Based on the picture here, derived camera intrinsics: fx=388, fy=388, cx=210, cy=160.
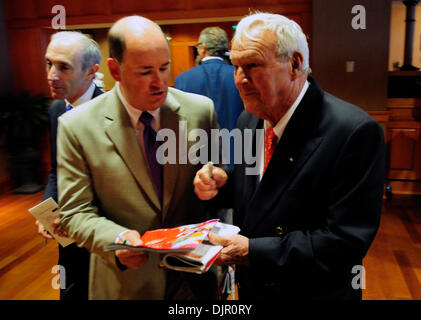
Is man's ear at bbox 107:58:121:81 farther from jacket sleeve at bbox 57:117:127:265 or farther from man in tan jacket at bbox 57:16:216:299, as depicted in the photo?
jacket sleeve at bbox 57:117:127:265

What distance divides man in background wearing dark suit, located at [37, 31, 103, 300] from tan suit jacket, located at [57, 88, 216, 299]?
60 centimetres

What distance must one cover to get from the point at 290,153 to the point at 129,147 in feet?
1.64

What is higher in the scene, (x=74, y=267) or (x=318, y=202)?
(x=318, y=202)

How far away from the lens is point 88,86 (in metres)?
1.80

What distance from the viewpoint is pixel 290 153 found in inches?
47.9

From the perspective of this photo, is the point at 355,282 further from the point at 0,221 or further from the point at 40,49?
the point at 40,49

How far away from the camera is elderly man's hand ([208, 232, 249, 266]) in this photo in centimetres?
120

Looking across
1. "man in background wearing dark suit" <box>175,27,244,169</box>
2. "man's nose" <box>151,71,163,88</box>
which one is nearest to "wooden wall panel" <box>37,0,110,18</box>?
"man in background wearing dark suit" <box>175,27,244,169</box>

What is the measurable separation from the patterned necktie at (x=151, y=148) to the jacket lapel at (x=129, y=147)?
0.09ft

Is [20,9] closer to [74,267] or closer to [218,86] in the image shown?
[218,86]

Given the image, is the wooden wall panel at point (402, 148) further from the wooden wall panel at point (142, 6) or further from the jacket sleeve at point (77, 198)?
the jacket sleeve at point (77, 198)

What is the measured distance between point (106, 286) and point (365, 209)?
844 mm

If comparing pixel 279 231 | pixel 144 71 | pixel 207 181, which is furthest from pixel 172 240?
pixel 144 71
